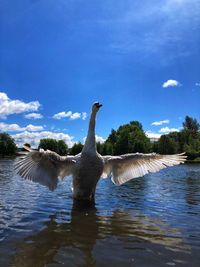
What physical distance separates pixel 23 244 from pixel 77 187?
5.61m

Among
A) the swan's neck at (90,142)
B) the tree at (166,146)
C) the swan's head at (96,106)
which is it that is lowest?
the swan's neck at (90,142)

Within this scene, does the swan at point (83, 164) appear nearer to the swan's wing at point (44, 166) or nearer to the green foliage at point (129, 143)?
the swan's wing at point (44, 166)

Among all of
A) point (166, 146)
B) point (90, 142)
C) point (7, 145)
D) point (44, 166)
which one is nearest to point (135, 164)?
point (90, 142)

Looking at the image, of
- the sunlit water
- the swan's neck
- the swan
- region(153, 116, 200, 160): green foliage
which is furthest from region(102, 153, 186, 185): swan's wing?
region(153, 116, 200, 160): green foliage

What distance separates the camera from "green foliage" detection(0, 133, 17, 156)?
152 m

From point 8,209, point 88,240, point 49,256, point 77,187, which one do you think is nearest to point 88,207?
point 77,187

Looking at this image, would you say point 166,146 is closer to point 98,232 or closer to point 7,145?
point 7,145

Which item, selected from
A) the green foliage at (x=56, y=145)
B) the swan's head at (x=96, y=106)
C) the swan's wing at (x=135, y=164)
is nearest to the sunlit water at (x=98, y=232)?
the swan's wing at (x=135, y=164)

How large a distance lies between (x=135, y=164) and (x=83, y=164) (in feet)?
8.17

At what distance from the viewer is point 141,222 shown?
33.4 feet

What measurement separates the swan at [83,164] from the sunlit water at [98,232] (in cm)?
83

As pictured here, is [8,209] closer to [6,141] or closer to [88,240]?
[88,240]

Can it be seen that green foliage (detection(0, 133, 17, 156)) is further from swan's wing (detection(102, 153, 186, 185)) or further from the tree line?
swan's wing (detection(102, 153, 186, 185))

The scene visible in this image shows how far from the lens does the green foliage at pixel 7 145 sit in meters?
152
